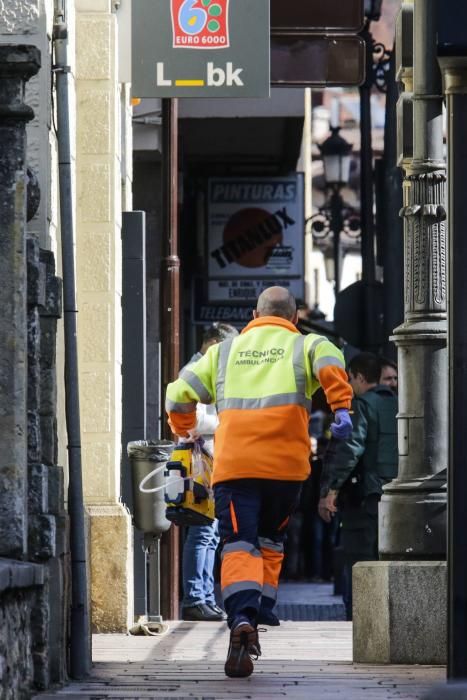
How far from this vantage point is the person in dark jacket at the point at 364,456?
12.2 m

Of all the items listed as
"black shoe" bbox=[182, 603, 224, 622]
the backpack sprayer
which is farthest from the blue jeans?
the backpack sprayer

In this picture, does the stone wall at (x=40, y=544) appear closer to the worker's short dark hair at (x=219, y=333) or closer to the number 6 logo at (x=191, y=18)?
the number 6 logo at (x=191, y=18)

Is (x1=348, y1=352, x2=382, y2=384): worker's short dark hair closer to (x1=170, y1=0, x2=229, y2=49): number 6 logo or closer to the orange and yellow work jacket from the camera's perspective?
(x1=170, y1=0, x2=229, y2=49): number 6 logo

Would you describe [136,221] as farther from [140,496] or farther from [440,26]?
[440,26]

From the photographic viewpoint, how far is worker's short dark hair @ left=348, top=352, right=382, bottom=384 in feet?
40.8

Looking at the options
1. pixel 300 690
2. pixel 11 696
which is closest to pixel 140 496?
pixel 300 690

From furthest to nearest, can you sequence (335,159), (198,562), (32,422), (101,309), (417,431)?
1. (335,159)
2. (198,562)
3. (101,309)
4. (417,431)
5. (32,422)

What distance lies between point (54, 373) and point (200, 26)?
3.63 metres

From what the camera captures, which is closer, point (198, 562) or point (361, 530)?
point (198, 562)

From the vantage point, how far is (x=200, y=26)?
36.3ft

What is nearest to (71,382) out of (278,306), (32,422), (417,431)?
(32,422)

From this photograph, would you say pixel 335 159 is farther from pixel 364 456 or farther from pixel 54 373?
pixel 54 373

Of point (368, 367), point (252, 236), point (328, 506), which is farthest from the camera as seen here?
point (252, 236)

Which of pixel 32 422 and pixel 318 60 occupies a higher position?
pixel 318 60
